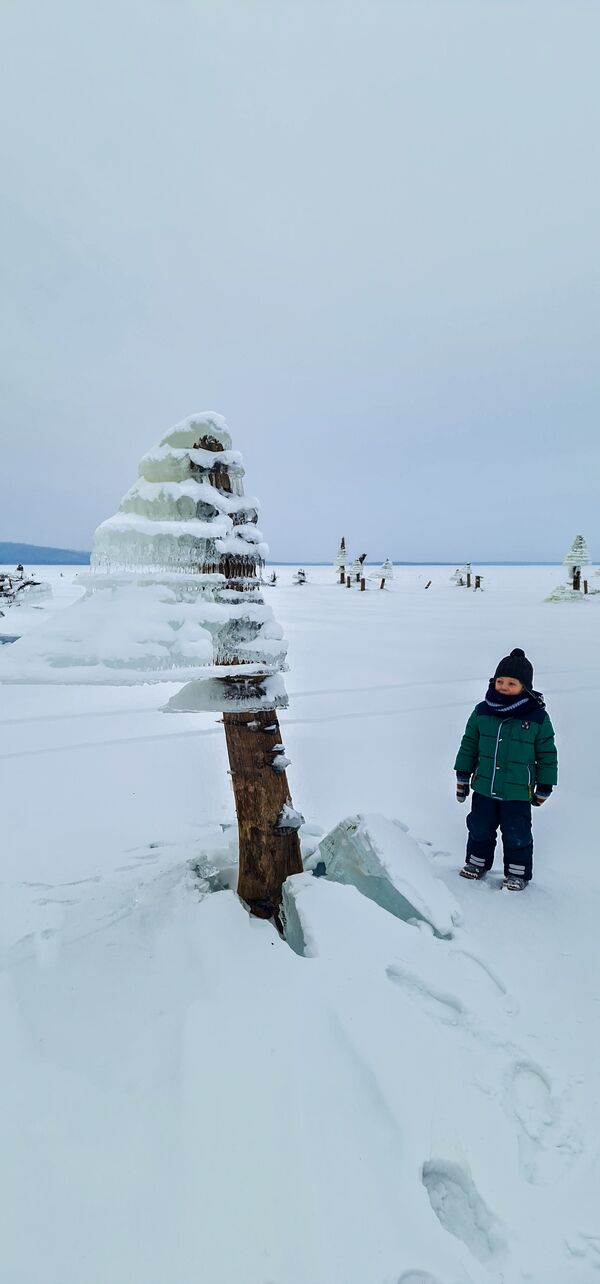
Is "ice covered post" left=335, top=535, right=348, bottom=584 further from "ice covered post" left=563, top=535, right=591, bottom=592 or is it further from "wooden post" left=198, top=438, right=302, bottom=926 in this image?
"wooden post" left=198, top=438, right=302, bottom=926

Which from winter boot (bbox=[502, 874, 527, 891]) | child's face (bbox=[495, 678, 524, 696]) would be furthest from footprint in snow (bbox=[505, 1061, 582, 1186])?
child's face (bbox=[495, 678, 524, 696])

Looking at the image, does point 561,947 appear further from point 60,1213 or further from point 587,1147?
point 60,1213

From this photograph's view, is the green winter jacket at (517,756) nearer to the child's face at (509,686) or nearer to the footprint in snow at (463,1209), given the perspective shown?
the child's face at (509,686)

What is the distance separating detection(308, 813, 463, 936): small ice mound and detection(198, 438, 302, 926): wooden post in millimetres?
367

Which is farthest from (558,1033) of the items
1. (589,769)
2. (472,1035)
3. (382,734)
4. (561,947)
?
(382,734)

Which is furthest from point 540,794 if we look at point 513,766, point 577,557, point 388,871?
point 577,557

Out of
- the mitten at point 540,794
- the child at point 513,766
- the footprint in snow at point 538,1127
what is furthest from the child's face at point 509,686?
the footprint in snow at point 538,1127

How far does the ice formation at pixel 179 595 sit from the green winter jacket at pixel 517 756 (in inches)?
68.3

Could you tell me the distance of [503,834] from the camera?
397cm

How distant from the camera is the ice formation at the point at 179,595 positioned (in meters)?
2.45

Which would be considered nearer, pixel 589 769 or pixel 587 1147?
pixel 587 1147

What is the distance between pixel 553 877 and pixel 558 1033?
154cm

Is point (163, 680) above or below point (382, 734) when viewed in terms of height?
above

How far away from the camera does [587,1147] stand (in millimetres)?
2062
